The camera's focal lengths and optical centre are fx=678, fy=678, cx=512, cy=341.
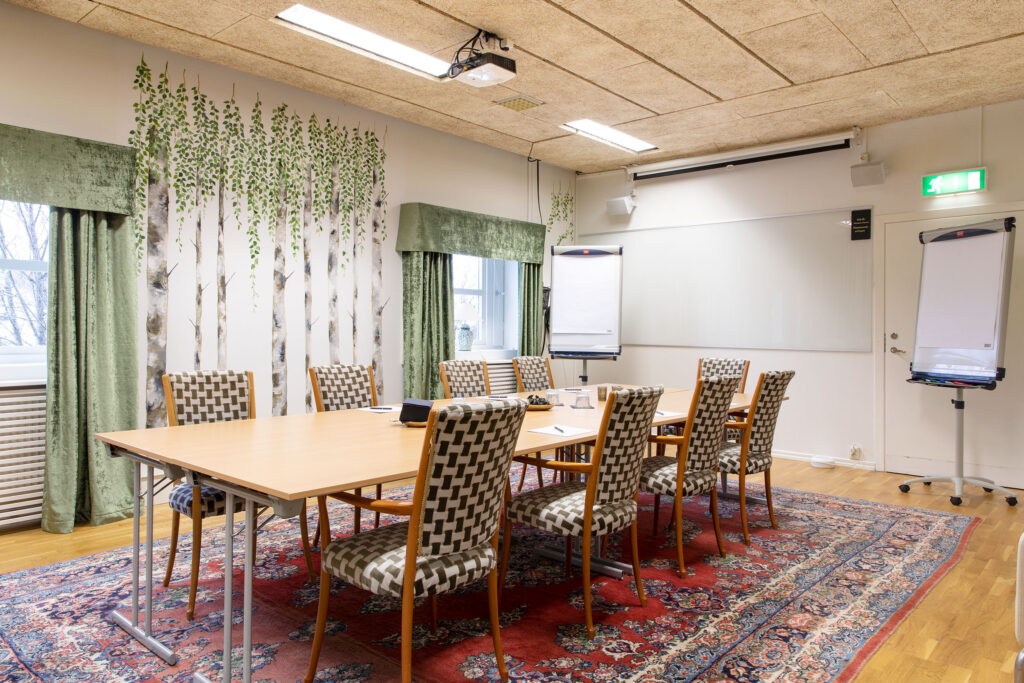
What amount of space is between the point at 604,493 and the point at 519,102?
3447mm

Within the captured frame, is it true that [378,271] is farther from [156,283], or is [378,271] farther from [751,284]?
[751,284]

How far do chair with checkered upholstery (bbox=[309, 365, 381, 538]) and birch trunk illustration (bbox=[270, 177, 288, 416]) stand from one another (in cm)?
112

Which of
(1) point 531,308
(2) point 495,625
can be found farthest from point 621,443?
(1) point 531,308

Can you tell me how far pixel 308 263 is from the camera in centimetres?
506

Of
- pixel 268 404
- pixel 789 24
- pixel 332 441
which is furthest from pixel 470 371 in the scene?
pixel 789 24

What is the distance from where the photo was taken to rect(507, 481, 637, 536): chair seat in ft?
8.66

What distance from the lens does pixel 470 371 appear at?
4562mm

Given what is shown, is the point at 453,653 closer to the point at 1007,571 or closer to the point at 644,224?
the point at 1007,571

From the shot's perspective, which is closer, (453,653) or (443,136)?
(453,653)

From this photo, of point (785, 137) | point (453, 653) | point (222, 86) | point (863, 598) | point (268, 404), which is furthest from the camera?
point (785, 137)

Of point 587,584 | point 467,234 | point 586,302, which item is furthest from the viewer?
point 586,302

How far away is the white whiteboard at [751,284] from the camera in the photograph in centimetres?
584

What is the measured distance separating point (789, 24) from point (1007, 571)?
3.03m

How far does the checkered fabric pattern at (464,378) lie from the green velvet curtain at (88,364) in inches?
74.5
